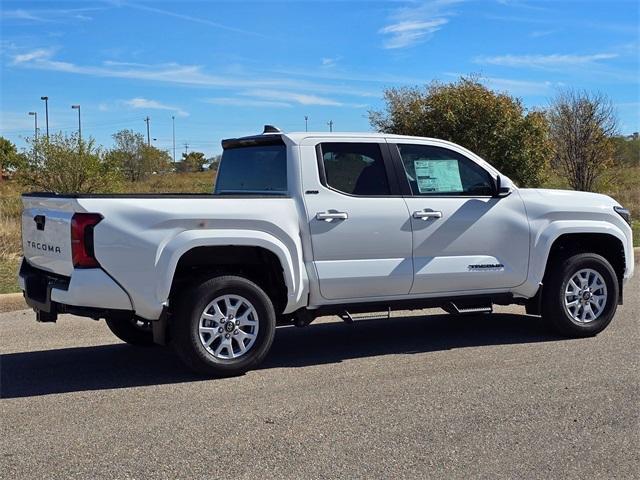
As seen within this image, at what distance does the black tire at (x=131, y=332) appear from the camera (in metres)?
6.70

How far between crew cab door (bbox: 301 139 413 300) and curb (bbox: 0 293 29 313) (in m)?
4.52

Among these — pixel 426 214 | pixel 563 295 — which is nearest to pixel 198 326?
pixel 426 214

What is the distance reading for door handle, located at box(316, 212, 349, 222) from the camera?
609 centimetres

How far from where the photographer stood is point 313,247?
608cm

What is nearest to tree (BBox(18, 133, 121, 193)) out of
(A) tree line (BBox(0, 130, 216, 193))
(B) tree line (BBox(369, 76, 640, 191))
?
(A) tree line (BBox(0, 130, 216, 193))

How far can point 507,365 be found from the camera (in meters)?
6.16

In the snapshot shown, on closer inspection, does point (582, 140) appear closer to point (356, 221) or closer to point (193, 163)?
point (356, 221)

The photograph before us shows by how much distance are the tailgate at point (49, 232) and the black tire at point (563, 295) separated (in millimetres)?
4344

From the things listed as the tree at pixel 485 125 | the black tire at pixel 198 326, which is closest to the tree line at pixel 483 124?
the tree at pixel 485 125

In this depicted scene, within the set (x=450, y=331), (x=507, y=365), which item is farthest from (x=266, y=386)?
(x=450, y=331)

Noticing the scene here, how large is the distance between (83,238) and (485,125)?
15.0 meters

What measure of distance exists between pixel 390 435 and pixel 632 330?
4.01 metres

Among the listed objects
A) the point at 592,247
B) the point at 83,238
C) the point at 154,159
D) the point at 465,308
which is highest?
Answer: the point at 154,159

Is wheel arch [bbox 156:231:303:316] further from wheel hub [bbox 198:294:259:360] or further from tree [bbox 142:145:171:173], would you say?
tree [bbox 142:145:171:173]
